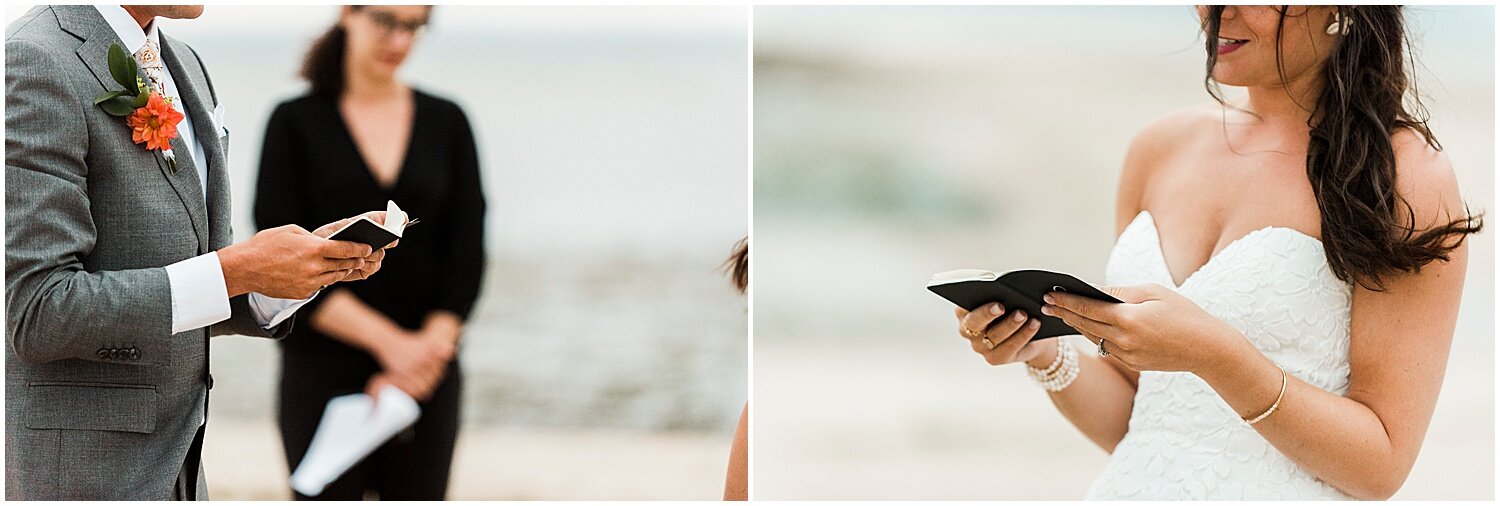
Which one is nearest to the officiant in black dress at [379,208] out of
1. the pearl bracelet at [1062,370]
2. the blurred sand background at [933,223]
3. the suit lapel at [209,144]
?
the blurred sand background at [933,223]

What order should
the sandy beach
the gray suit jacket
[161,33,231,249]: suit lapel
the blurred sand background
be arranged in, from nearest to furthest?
the gray suit jacket → [161,33,231,249]: suit lapel → the sandy beach → the blurred sand background

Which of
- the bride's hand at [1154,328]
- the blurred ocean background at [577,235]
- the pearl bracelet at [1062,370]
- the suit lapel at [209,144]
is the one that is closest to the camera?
the bride's hand at [1154,328]

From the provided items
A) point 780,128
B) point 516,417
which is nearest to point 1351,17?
point 780,128

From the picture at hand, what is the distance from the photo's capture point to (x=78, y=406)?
1415mm

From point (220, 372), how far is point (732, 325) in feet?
3.99

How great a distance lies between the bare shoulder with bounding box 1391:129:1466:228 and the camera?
1.49 m

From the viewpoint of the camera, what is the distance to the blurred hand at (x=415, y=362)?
8.46ft

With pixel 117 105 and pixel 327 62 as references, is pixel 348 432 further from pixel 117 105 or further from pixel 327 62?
pixel 117 105

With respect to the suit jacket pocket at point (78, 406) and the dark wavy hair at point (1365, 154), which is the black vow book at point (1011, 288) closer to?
the dark wavy hair at point (1365, 154)

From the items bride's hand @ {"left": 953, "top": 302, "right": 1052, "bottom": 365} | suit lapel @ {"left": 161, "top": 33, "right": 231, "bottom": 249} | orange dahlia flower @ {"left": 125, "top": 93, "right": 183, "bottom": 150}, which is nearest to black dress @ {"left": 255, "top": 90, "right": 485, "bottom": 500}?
suit lapel @ {"left": 161, "top": 33, "right": 231, "bottom": 249}

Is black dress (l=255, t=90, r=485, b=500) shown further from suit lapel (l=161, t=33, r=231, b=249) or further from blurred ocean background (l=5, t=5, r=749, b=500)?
suit lapel (l=161, t=33, r=231, b=249)

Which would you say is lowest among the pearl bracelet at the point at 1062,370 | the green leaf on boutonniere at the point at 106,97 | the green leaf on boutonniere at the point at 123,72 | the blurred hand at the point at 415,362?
the blurred hand at the point at 415,362

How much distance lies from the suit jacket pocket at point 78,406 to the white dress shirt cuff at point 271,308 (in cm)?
23

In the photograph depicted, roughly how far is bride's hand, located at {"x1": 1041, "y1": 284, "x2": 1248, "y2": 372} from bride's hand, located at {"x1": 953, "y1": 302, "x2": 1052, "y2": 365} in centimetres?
6
